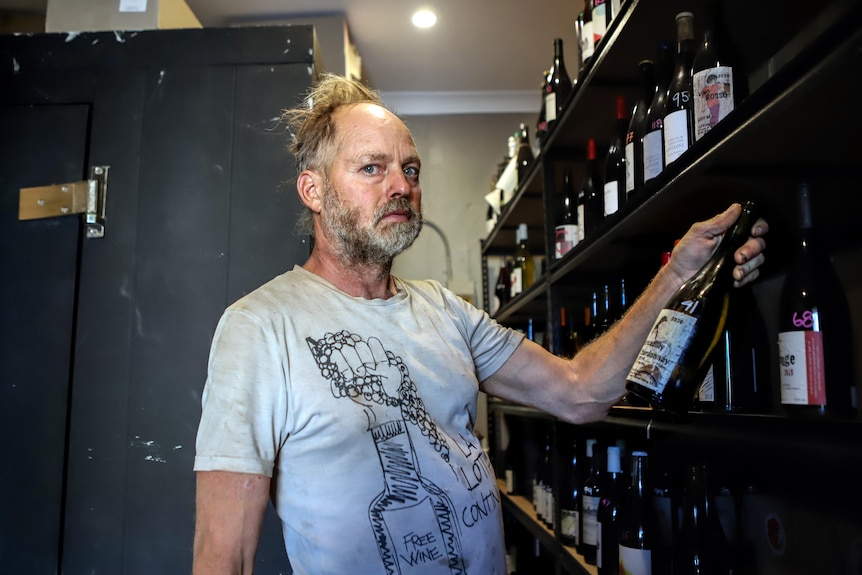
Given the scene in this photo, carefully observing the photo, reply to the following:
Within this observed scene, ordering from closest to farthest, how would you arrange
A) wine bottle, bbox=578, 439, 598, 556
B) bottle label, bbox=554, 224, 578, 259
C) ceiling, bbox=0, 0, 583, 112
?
wine bottle, bbox=578, 439, 598, 556 < bottle label, bbox=554, 224, 578, 259 < ceiling, bbox=0, 0, 583, 112

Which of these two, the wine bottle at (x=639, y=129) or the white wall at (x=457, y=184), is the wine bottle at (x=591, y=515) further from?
the white wall at (x=457, y=184)

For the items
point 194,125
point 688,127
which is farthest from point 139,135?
point 688,127

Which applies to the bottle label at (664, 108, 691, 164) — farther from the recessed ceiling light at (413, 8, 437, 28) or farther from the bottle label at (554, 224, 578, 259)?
the recessed ceiling light at (413, 8, 437, 28)

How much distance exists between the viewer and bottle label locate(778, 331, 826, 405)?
0.95 m

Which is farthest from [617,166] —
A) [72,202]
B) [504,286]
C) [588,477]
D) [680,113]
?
[504,286]

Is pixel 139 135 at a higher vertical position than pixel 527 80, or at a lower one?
lower

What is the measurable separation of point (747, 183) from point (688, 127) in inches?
8.2

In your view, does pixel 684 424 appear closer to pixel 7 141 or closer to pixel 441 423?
pixel 441 423

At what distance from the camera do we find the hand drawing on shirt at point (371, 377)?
47.6 inches

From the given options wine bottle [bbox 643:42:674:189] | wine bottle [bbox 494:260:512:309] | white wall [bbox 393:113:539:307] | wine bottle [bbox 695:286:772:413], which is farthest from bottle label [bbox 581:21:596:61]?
white wall [bbox 393:113:539:307]

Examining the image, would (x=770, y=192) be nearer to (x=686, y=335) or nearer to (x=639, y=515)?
(x=686, y=335)

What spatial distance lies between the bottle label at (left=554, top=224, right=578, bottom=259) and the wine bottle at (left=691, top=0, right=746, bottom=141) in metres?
0.74

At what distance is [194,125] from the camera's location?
197 centimetres

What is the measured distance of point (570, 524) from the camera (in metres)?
1.98
